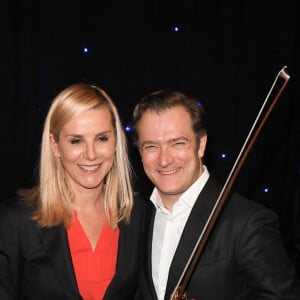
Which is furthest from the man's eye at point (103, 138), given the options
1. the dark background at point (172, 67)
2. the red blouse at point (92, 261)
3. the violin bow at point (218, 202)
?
the dark background at point (172, 67)

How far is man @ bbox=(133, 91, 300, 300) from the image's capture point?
156cm

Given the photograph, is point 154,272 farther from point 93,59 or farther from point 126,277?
point 93,59

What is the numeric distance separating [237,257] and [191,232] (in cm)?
21

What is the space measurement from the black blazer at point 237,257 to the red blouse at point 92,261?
10.0 inches

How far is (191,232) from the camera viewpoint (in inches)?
67.2

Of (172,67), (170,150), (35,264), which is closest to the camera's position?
(35,264)

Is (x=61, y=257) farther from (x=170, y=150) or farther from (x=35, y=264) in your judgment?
(x=170, y=150)

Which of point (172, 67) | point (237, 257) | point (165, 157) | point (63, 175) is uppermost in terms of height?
point (172, 67)

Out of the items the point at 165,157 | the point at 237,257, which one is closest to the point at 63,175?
the point at 165,157

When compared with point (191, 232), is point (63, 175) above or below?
above

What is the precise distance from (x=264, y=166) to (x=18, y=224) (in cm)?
267

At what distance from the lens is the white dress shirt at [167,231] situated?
70.6 inches

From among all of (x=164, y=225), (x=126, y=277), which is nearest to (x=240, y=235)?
(x=164, y=225)

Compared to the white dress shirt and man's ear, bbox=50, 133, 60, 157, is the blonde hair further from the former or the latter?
the white dress shirt
